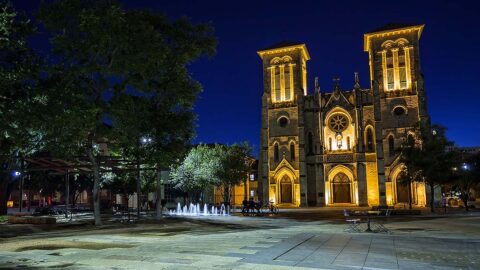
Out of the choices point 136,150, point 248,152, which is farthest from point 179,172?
point 136,150

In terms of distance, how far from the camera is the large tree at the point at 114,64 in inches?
715

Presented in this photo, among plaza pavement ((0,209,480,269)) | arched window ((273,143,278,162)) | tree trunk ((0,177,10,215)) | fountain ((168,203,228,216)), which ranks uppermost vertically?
arched window ((273,143,278,162))

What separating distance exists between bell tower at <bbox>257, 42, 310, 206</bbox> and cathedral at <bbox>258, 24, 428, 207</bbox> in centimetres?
13

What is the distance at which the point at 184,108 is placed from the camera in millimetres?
24516

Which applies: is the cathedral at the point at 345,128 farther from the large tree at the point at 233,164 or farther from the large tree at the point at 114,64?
the large tree at the point at 114,64

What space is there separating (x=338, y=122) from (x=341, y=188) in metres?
8.87

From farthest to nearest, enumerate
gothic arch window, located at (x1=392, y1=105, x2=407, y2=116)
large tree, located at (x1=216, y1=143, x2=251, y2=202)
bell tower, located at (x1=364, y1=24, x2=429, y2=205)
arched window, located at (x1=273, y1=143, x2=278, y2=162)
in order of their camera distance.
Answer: arched window, located at (x1=273, y1=143, x2=278, y2=162) → gothic arch window, located at (x1=392, y1=105, x2=407, y2=116) → bell tower, located at (x1=364, y1=24, x2=429, y2=205) → large tree, located at (x1=216, y1=143, x2=251, y2=202)

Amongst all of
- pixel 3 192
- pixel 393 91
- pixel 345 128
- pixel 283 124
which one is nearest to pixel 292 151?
pixel 283 124

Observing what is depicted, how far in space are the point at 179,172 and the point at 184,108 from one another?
19644 mm

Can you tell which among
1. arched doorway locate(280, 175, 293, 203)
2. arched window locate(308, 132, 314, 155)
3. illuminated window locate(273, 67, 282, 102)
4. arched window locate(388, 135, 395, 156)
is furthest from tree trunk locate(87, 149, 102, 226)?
arched window locate(388, 135, 395, 156)

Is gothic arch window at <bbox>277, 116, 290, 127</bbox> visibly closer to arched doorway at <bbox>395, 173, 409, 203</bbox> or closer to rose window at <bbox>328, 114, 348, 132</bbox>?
rose window at <bbox>328, 114, 348, 132</bbox>

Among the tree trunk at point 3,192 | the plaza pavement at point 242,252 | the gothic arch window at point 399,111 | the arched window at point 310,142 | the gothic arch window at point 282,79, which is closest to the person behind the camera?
the plaza pavement at point 242,252

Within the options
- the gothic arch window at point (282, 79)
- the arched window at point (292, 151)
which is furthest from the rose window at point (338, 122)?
the gothic arch window at point (282, 79)

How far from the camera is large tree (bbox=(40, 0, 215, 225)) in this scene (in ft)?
59.6
